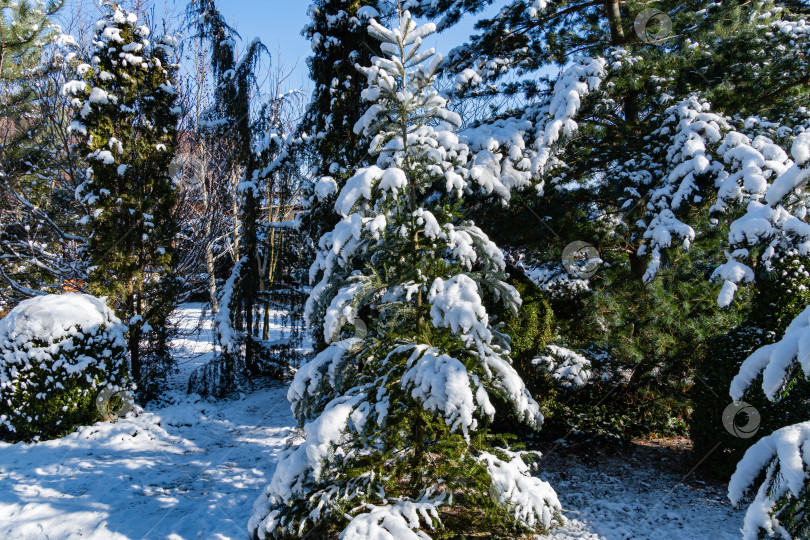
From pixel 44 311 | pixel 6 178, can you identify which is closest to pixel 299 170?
pixel 6 178

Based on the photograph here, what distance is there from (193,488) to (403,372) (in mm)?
2908

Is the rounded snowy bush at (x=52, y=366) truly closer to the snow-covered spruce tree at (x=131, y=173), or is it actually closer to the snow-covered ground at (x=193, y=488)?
the snow-covered ground at (x=193, y=488)

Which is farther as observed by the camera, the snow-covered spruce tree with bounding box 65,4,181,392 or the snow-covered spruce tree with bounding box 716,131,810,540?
the snow-covered spruce tree with bounding box 65,4,181,392

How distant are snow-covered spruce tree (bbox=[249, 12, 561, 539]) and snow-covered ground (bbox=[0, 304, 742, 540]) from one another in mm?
1038

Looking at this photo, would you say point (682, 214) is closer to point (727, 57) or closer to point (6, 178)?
point (727, 57)

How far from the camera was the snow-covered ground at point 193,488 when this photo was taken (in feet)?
12.1

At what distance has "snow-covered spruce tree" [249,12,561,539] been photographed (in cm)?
281

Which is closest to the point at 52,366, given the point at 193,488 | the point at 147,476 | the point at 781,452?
the point at 147,476

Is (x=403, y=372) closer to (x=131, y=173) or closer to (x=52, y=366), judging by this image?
(x=52, y=366)

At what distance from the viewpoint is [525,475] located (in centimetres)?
328

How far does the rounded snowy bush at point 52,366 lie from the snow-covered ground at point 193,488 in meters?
0.28

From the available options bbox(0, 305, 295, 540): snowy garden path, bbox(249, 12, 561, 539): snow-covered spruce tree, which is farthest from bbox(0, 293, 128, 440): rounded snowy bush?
bbox(249, 12, 561, 539): snow-covered spruce tree

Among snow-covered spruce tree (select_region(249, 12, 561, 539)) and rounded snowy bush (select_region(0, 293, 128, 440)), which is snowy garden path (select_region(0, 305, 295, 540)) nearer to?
rounded snowy bush (select_region(0, 293, 128, 440))

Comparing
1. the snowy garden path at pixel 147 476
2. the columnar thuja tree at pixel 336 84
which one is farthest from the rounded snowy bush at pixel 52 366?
the columnar thuja tree at pixel 336 84
